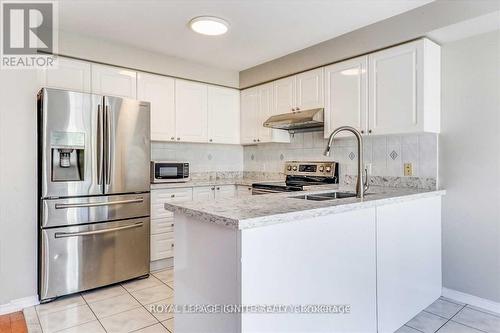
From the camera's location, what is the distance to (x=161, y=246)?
3.26 meters

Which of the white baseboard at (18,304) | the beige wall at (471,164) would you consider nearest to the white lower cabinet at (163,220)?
the white baseboard at (18,304)

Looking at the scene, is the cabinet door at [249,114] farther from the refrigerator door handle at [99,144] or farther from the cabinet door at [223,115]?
the refrigerator door handle at [99,144]

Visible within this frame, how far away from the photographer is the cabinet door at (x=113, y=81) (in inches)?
120

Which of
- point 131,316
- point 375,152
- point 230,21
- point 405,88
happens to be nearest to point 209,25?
point 230,21

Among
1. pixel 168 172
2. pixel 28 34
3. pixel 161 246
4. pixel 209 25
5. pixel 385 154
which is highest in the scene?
pixel 209 25

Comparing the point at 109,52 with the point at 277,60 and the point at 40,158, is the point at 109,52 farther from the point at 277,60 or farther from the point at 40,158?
the point at 277,60

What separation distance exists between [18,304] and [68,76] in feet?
6.43

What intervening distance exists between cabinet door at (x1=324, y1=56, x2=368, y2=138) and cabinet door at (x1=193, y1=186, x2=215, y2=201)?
1.47 meters

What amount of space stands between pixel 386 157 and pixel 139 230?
244cm

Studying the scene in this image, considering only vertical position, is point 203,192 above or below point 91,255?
above

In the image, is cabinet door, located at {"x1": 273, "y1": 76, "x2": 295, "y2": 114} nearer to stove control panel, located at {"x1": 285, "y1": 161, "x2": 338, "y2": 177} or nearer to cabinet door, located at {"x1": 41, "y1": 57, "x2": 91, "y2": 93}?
stove control panel, located at {"x1": 285, "y1": 161, "x2": 338, "y2": 177}

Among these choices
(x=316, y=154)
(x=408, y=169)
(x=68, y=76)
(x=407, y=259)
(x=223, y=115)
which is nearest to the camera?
(x=407, y=259)

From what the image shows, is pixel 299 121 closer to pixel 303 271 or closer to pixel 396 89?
pixel 396 89

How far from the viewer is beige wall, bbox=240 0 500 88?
2.19 meters
